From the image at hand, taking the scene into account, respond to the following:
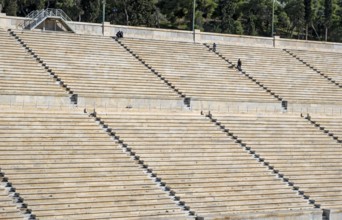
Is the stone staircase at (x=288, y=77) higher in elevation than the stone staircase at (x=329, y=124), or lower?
higher

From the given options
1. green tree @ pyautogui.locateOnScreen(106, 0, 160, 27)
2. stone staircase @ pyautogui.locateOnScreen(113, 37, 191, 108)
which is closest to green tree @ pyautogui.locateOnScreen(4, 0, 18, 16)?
green tree @ pyautogui.locateOnScreen(106, 0, 160, 27)

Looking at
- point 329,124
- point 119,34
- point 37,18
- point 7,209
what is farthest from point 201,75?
point 7,209

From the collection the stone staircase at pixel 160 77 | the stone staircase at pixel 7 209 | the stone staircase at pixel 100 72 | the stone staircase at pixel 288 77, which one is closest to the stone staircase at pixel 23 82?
the stone staircase at pixel 100 72

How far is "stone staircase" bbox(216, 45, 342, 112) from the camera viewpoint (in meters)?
36.4

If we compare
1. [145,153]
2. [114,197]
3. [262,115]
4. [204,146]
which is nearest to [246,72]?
[262,115]

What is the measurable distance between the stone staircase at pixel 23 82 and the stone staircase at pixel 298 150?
671cm

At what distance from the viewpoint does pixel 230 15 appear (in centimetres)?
6066

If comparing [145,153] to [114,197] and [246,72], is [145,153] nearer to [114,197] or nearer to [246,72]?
[114,197]

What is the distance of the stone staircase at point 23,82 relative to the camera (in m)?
28.3

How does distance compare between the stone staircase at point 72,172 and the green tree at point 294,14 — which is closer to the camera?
the stone staircase at point 72,172

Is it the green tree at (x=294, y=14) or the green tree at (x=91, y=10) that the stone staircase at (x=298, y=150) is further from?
the green tree at (x=294, y=14)

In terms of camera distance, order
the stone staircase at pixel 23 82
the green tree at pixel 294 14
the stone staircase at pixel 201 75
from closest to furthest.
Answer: the stone staircase at pixel 23 82, the stone staircase at pixel 201 75, the green tree at pixel 294 14

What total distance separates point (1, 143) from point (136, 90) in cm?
851

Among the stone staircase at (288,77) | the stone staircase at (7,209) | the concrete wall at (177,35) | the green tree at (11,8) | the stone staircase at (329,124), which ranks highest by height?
the green tree at (11,8)
